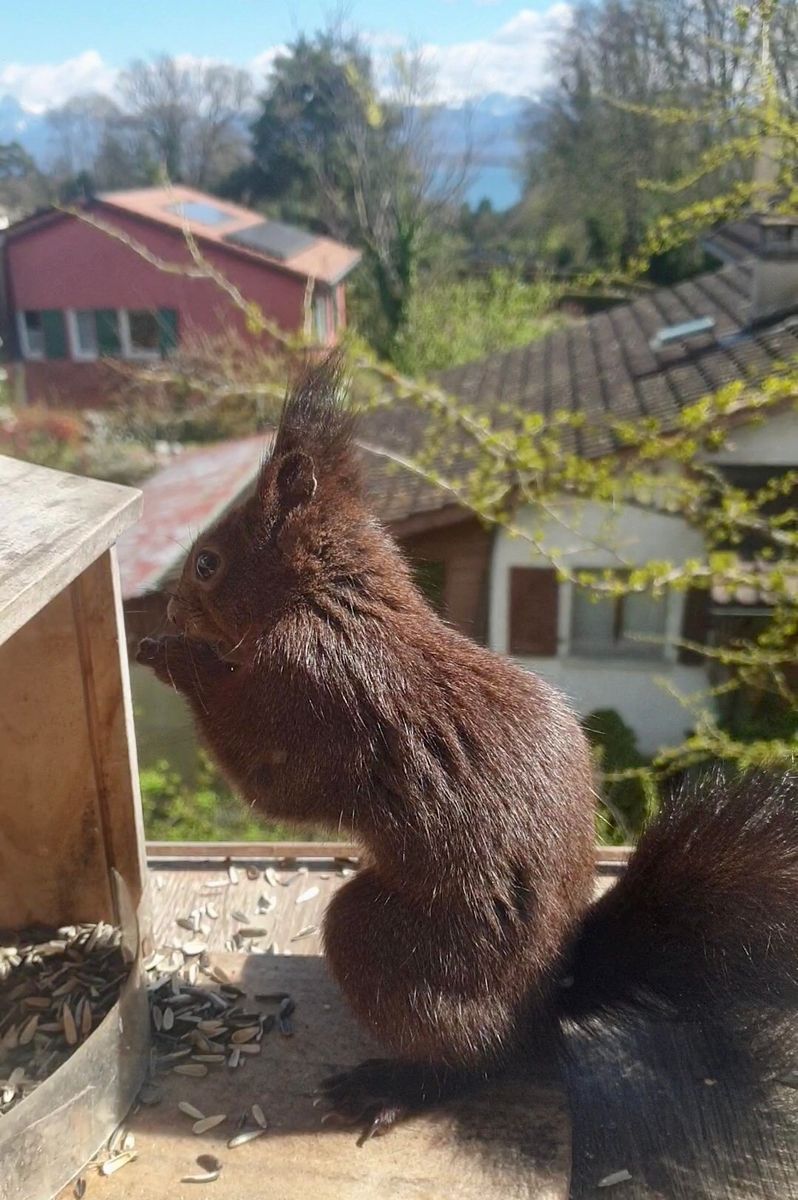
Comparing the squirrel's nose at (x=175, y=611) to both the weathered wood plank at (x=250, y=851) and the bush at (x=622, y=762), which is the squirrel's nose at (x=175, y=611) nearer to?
the weathered wood plank at (x=250, y=851)

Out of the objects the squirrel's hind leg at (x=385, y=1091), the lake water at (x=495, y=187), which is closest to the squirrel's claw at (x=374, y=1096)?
the squirrel's hind leg at (x=385, y=1091)

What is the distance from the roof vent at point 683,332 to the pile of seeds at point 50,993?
4.66 m

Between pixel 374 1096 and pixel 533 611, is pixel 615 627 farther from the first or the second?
pixel 374 1096

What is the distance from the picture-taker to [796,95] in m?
2.39

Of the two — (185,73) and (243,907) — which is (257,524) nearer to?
(243,907)

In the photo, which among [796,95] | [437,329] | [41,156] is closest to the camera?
[796,95]

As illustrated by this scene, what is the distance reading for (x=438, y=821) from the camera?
3.39 ft

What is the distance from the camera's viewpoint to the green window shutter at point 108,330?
5777mm

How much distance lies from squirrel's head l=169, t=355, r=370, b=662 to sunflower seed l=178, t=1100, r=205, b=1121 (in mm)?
492

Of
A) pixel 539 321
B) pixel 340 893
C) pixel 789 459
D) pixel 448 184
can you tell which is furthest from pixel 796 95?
pixel 539 321

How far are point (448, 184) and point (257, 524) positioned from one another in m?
5.08

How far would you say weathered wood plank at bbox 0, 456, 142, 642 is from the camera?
0.80 meters

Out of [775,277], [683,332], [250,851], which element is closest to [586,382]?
[683,332]

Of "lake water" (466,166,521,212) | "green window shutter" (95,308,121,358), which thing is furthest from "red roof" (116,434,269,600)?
"lake water" (466,166,521,212)
